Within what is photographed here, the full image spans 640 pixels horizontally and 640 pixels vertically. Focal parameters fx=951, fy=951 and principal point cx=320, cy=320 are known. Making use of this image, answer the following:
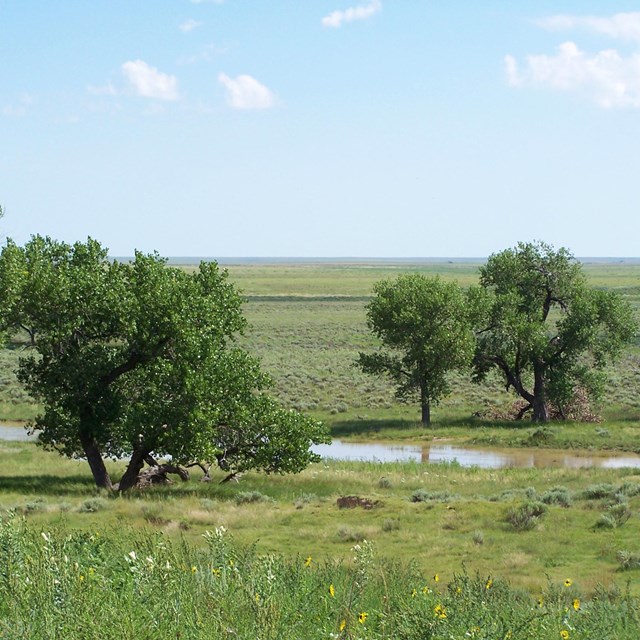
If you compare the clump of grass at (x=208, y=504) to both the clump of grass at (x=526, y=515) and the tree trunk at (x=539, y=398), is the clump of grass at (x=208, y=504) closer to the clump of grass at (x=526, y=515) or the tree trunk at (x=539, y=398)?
the clump of grass at (x=526, y=515)

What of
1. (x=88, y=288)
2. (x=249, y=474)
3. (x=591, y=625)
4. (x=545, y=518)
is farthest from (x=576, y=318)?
(x=591, y=625)

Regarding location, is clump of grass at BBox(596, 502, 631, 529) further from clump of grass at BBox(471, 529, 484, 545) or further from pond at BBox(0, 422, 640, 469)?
pond at BBox(0, 422, 640, 469)

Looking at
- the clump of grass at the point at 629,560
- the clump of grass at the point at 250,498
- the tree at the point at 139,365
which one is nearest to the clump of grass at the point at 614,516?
the clump of grass at the point at 629,560

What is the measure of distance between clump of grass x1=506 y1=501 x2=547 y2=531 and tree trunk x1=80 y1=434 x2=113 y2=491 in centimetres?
1067

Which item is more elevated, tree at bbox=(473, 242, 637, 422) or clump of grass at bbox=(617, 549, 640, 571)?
tree at bbox=(473, 242, 637, 422)

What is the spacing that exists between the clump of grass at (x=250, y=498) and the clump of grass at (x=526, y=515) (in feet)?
20.6

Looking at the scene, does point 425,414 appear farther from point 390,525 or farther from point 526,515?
point 390,525

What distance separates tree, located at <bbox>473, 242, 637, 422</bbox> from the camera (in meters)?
45.4

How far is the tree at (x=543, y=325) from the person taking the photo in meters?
45.4

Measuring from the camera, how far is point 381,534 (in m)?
20.2

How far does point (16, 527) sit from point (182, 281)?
52.0ft

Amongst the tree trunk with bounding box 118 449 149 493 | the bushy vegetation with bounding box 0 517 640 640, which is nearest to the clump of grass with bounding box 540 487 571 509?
the tree trunk with bounding box 118 449 149 493

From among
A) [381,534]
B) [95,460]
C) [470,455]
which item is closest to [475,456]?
[470,455]

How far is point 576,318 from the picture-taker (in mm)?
45562
